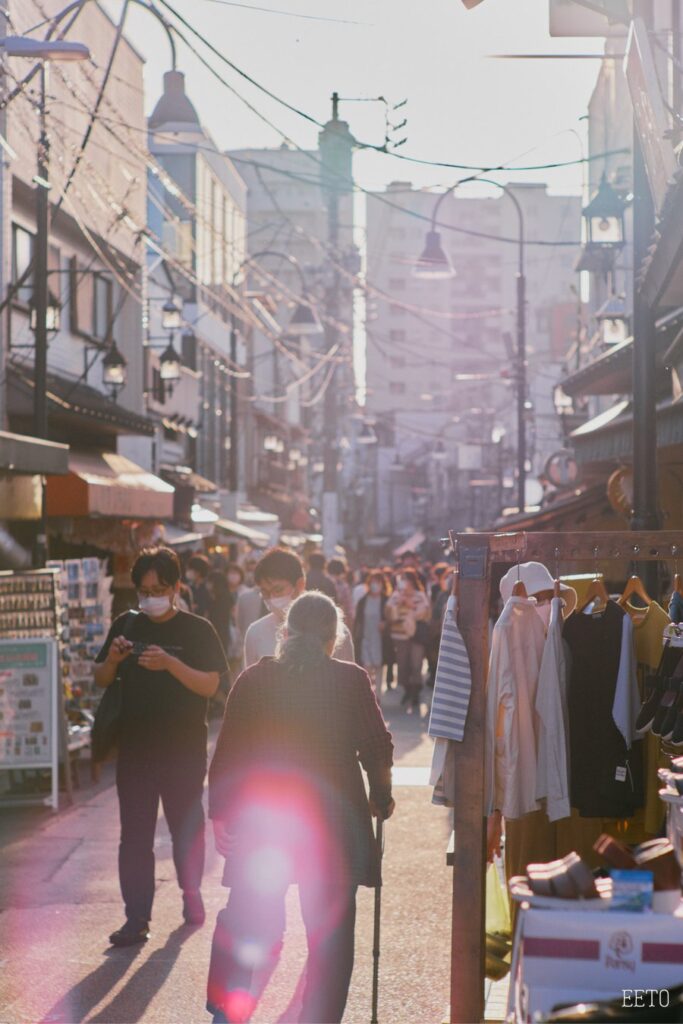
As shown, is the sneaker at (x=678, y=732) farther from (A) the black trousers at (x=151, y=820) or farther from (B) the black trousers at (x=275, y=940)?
(A) the black trousers at (x=151, y=820)

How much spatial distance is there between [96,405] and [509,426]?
1998 inches

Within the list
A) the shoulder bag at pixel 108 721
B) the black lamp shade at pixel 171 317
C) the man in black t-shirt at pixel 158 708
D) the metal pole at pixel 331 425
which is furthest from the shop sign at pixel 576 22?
the metal pole at pixel 331 425

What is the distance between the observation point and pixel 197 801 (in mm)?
8672

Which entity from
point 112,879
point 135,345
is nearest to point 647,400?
point 112,879

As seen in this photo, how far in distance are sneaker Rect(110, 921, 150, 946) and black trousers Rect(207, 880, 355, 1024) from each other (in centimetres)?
190

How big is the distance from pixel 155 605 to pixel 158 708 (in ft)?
1.88

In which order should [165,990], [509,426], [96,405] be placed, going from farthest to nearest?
[509,426]
[96,405]
[165,990]

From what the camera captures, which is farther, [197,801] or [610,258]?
[610,258]

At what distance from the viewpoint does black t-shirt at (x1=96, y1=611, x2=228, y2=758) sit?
27.7 feet

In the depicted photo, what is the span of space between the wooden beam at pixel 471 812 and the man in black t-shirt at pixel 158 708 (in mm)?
2874

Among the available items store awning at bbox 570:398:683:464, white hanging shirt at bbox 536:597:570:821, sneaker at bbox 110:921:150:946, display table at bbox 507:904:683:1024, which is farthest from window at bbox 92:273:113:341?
display table at bbox 507:904:683:1024

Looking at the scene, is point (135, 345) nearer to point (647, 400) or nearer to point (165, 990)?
point (647, 400)

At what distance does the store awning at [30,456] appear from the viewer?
40.3 ft

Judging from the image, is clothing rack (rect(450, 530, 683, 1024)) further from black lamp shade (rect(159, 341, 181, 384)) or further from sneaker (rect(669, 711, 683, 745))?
black lamp shade (rect(159, 341, 181, 384))
